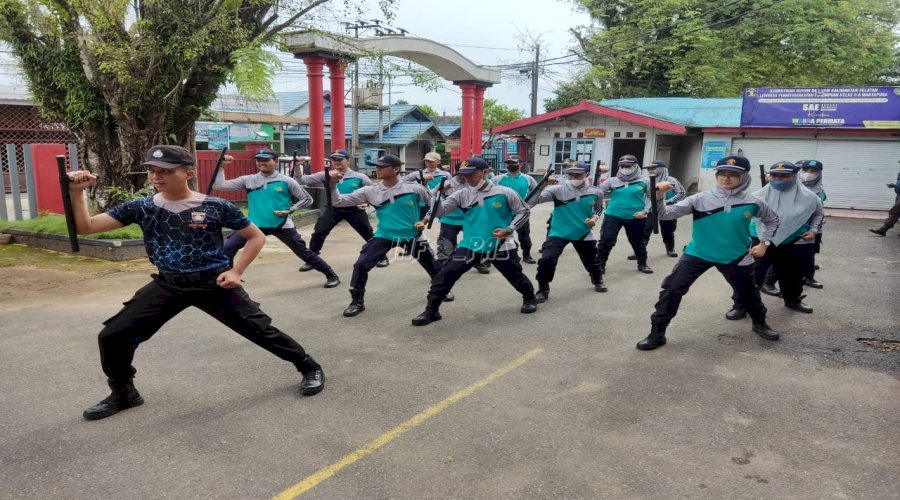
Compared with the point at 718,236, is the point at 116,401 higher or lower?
lower

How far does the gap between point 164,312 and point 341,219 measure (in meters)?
4.76

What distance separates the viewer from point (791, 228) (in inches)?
264

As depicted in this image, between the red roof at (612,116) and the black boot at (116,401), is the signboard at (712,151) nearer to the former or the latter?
the red roof at (612,116)

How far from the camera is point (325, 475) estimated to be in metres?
3.43

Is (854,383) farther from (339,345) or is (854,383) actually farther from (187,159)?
(187,159)

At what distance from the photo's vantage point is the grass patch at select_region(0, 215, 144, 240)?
30.9 feet

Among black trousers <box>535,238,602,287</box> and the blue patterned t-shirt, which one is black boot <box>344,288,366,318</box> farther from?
the blue patterned t-shirt

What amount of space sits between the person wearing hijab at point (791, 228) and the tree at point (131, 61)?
706 centimetres

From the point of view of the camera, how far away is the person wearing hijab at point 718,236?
550cm

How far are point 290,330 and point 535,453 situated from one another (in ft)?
10.4

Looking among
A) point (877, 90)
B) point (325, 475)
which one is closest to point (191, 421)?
point (325, 475)

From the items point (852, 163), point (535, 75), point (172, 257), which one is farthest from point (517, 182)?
point (535, 75)

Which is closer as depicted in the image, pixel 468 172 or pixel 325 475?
pixel 325 475

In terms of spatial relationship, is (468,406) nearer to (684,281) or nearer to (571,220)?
(684,281)
